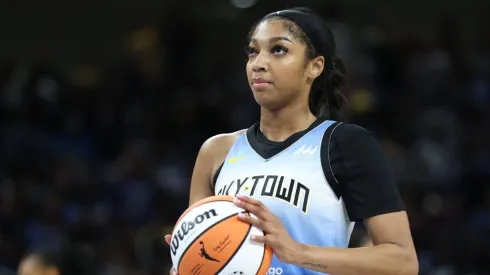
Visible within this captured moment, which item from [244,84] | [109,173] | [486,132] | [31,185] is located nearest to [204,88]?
[244,84]

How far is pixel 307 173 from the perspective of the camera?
135 inches

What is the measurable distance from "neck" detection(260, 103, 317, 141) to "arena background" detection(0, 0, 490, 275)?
142 inches

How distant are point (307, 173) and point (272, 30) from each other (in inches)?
22.8

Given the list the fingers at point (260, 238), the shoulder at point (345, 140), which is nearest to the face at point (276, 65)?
the shoulder at point (345, 140)

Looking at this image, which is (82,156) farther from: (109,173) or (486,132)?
(486,132)

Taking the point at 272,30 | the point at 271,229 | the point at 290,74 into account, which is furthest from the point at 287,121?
the point at 271,229

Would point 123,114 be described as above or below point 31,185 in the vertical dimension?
above

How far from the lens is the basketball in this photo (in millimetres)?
3166

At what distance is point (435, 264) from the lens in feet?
27.0

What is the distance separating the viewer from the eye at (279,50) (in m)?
3.52

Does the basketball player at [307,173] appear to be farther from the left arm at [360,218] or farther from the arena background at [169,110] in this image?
the arena background at [169,110]

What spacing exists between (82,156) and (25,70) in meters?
1.55

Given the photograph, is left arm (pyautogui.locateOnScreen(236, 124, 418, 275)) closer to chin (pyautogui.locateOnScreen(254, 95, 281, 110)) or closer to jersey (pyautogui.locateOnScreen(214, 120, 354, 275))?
jersey (pyautogui.locateOnScreen(214, 120, 354, 275))

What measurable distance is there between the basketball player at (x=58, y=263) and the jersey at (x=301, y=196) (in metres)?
1.53
